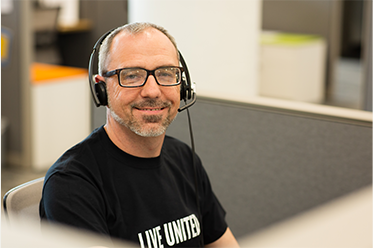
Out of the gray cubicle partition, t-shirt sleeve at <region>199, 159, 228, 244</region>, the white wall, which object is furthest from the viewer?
the white wall

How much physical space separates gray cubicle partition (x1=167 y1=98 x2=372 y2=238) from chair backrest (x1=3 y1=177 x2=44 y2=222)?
595mm

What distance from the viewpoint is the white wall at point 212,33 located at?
1.98 metres

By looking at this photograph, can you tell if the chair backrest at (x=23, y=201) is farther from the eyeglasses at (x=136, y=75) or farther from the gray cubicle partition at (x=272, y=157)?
the gray cubicle partition at (x=272, y=157)

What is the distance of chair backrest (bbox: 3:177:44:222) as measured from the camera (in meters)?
0.94

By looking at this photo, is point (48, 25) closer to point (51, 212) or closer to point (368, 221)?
point (51, 212)

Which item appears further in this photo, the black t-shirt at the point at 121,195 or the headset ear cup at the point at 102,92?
the headset ear cup at the point at 102,92

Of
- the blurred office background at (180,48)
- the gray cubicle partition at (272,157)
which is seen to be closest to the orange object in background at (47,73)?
the blurred office background at (180,48)

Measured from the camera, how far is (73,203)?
79 centimetres

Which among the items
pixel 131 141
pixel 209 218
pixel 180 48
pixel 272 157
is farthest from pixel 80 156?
pixel 180 48

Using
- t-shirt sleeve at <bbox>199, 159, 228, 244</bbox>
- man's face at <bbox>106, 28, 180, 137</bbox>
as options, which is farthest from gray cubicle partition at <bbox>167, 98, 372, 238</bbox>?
man's face at <bbox>106, 28, 180, 137</bbox>

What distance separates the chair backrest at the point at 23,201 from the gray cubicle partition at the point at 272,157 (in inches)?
23.4

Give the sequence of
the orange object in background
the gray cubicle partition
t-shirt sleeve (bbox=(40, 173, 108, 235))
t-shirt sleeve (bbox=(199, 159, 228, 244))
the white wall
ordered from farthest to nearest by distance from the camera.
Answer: the orange object in background < the white wall < the gray cubicle partition < t-shirt sleeve (bbox=(199, 159, 228, 244)) < t-shirt sleeve (bbox=(40, 173, 108, 235))

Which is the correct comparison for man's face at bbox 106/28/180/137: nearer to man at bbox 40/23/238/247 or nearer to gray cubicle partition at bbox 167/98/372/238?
man at bbox 40/23/238/247

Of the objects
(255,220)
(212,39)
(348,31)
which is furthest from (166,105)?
(348,31)
